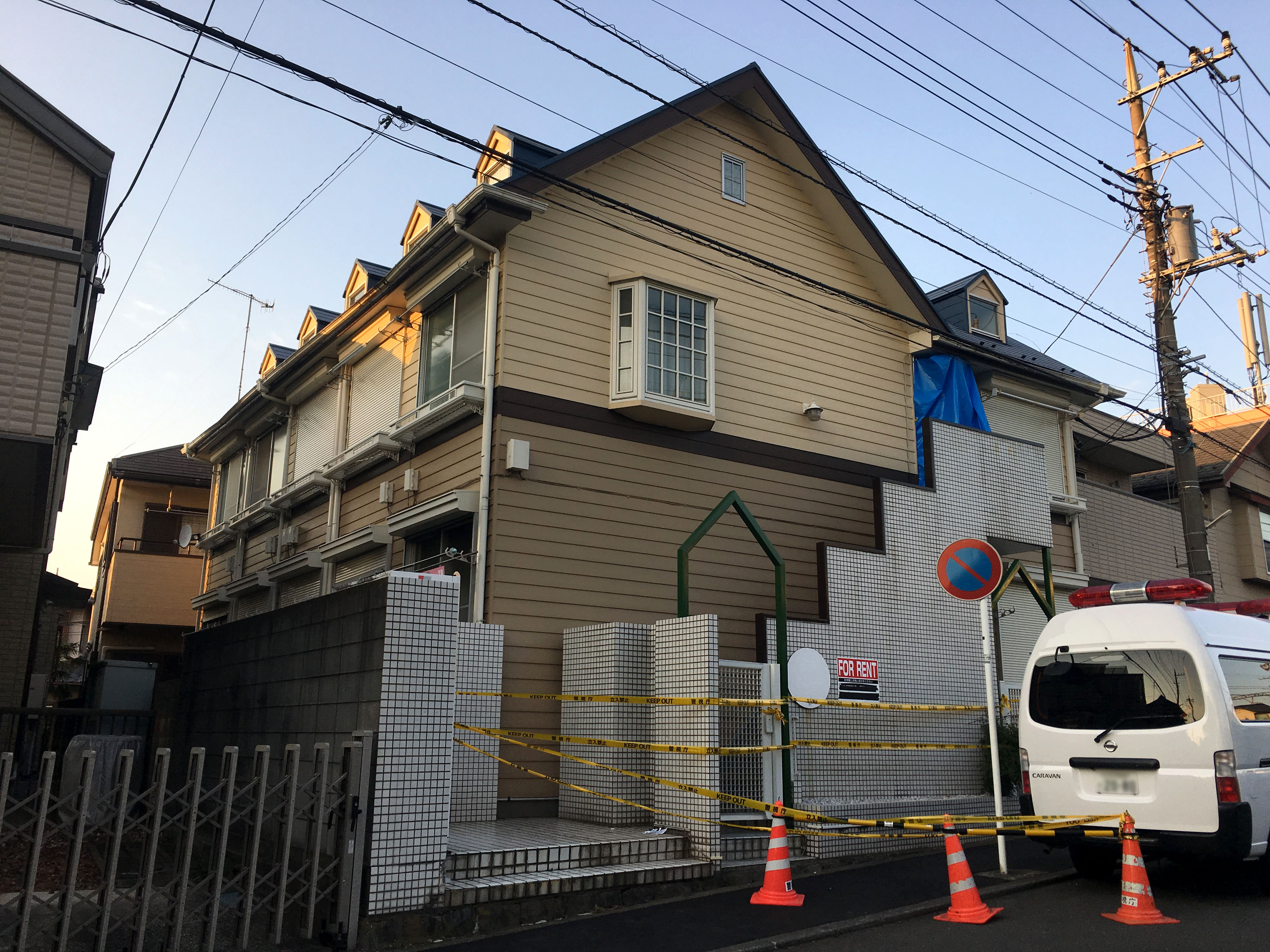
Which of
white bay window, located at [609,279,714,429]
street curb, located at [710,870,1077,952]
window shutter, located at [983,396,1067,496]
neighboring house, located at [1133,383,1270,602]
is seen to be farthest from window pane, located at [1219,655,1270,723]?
neighboring house, located at [1133,383,1270,602]

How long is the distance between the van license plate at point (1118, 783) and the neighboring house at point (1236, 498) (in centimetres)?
1698

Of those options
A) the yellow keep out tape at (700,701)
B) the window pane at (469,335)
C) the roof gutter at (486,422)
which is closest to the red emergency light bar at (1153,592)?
the yellow keep out tape at (700,701)

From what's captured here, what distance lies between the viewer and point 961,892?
23.3 ft

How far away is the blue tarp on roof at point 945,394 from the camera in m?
15.3

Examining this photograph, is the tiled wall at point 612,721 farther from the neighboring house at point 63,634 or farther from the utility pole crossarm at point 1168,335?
the neighboring house at point 63,634

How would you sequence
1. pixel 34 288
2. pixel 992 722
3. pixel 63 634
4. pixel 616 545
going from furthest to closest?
pixel 63 634
pixel 616 545
pixel 34 288
pixel 992 722

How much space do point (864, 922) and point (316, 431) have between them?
12689mm

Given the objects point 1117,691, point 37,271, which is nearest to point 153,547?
point 37,271

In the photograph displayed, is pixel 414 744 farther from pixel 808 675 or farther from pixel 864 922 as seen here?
pixel 808 675

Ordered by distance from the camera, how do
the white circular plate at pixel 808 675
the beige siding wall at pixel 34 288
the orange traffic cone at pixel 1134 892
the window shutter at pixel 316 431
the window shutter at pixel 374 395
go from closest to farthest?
the orange traffic cone at pixel 1134 892 < the beige siding wall at pixel 34 288 < the white circular plate at pixel 808 675 < the window shutter at pixel 374 395 < the window shutter at pixel 316 431

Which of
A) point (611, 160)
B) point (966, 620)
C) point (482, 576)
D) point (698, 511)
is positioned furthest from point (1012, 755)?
point (611, 160)

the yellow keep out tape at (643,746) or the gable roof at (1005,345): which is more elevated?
the gable roof at (1005,345)

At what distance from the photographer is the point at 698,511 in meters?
12.5

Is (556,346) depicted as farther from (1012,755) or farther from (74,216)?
(1012,755)
